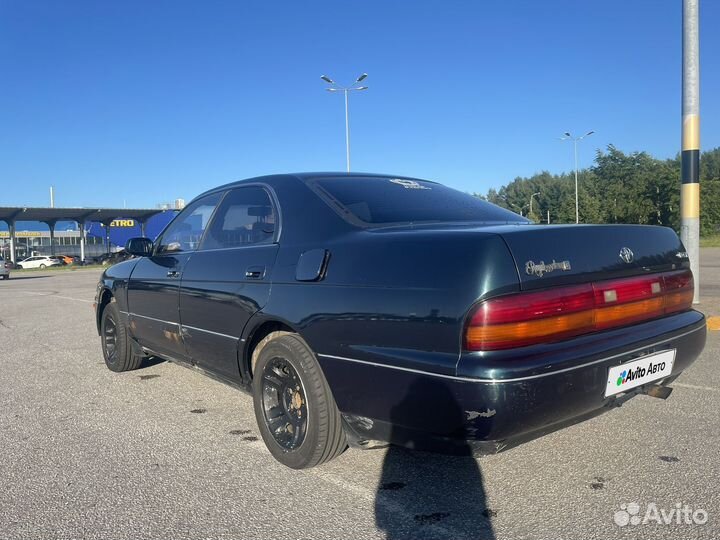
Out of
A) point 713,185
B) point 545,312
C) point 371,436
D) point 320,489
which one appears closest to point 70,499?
point 320,489

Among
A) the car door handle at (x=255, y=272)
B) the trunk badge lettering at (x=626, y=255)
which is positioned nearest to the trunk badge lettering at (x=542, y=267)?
the trunk badge lettering at (x=626, y=255)

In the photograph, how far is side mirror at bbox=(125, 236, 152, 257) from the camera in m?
4.53

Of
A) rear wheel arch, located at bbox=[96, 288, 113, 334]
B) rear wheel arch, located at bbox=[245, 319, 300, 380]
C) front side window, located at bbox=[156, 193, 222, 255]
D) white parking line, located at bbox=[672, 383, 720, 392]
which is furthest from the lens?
rear wheel arch, located at bbox=[96, 288, 113, 334]

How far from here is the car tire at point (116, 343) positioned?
16.9 feet

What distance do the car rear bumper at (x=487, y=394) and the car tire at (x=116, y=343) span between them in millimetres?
3049

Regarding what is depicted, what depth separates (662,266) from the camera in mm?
2951

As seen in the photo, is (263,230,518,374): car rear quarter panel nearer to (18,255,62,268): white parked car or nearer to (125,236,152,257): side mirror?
(125,236,152,257): side mirror

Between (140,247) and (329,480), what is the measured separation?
8.46 feet

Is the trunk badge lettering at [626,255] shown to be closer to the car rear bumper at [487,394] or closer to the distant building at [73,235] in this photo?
the car rear bumper at [487,394]

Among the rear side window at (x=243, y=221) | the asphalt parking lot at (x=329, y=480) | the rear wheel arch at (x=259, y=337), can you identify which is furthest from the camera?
the rear side window at (x=243, y=221)

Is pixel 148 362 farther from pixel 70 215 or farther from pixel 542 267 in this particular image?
pixel 70 215

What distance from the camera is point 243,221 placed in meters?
3.67

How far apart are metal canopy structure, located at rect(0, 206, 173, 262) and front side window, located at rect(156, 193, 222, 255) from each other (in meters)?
43.4

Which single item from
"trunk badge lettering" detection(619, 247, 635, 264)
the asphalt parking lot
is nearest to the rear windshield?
"trunk badge lettering" detection(619, 247, 635, 264)
